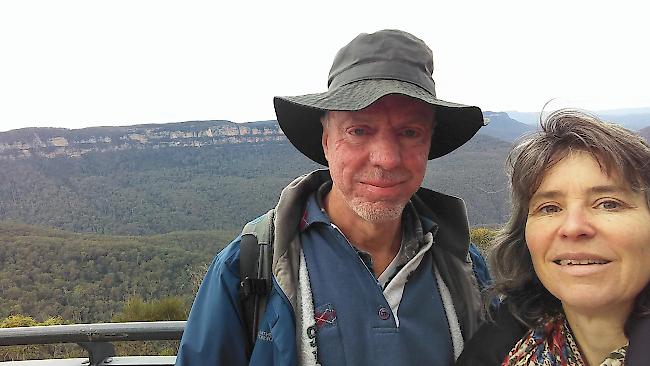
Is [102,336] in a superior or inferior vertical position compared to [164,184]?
superior

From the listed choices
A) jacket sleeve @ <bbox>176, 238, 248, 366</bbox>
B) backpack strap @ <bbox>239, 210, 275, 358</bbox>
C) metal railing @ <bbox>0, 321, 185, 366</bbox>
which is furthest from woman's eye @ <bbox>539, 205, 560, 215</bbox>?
metal railing @ <bbox>0, 321, 185, 366</bbox>

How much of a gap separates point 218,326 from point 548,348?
3.63ft

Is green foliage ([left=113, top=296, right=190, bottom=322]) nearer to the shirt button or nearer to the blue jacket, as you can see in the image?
the blue jacket

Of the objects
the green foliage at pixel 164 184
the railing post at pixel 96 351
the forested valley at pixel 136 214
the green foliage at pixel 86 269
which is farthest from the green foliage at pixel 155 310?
the green foliage at pixel 164 184

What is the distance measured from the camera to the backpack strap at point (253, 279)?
1832 mm

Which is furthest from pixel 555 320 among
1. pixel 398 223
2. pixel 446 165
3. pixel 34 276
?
pixel 446 165

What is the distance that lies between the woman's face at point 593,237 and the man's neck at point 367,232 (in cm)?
63

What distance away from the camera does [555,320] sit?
1.89 meters

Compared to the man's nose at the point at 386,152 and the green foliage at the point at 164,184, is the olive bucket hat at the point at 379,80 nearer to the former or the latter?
the man's nose at the point at 386,152

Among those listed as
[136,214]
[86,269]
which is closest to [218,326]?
[86,269]

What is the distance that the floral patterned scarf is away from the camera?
1.77 m

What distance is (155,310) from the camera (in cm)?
539

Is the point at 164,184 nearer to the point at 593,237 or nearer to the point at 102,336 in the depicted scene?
the point at 102,336

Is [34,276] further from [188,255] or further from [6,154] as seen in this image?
[6,154]
